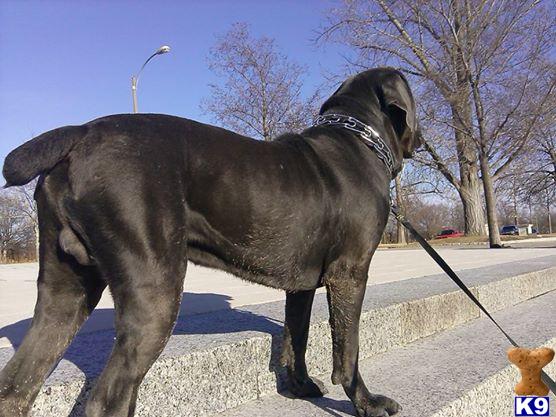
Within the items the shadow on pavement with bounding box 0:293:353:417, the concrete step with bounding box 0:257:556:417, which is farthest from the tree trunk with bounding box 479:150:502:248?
the shadow on pavement with bounding box 0:293:353:417

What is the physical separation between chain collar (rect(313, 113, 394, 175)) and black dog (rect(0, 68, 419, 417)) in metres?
0.06

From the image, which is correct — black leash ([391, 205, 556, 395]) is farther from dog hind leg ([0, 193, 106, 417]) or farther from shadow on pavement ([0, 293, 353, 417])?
dog hind leg ([0, 193, 106, 417])

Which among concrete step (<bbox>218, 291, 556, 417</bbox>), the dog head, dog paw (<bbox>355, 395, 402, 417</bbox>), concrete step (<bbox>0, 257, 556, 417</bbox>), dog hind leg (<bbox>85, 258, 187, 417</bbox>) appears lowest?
concrete step (<bbox>218, 291, 556, 417</bbox>)

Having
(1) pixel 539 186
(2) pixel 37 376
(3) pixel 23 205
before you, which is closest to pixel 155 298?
(2) pixel 37 376

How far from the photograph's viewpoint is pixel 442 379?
11.5ft

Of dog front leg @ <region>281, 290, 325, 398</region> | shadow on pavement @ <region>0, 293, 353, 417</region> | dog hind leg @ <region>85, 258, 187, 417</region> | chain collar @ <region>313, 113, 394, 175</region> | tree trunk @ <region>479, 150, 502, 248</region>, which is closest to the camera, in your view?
dog hind leg @ <region>85, 258, 187, 417</region>

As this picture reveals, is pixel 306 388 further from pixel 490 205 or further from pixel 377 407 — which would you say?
pixel 490 205

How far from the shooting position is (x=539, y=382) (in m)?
3.15

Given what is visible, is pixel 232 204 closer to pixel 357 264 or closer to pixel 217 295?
pixel 357 264

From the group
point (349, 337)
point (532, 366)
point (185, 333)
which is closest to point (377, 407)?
point (349, 337)

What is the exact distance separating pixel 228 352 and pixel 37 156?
1548 mm

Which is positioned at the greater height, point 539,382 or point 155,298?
point 155,298

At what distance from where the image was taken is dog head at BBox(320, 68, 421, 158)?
10.8ft

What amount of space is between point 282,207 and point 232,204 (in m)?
0.28
